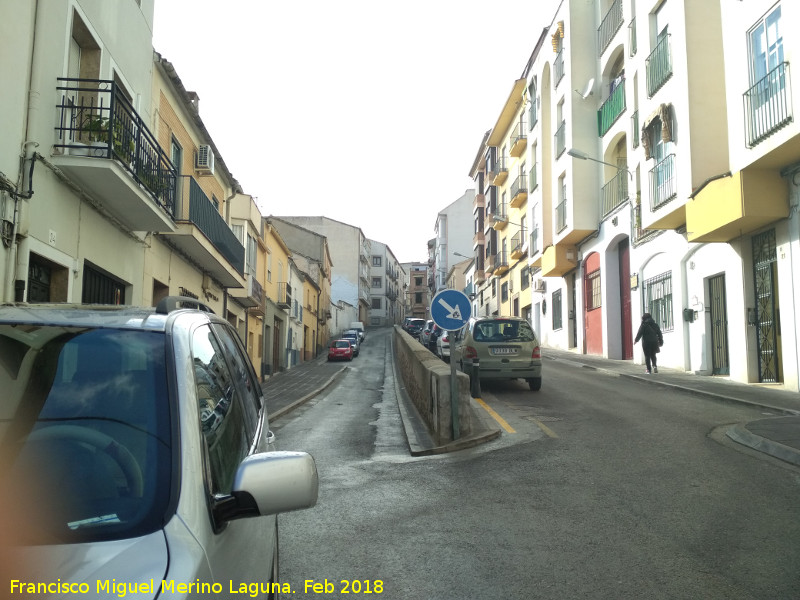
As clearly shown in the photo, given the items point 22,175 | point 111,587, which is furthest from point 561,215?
point 111,587

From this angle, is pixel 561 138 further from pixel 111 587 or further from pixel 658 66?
pixel 111 587

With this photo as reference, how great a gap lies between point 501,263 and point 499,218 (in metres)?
3.23

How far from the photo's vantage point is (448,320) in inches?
404

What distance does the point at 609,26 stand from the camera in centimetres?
2502

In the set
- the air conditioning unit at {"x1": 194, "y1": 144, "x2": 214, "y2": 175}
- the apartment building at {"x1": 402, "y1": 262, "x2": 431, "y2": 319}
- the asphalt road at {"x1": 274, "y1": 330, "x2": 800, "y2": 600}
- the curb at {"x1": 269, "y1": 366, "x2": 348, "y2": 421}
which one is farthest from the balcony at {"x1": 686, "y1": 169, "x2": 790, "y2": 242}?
the apartment building at {"x1": 402, "y1": 262, "x2": 431, "y2": 319}

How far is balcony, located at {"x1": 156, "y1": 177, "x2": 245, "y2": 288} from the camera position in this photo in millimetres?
14781

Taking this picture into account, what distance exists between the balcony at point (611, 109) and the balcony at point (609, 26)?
2.03 m

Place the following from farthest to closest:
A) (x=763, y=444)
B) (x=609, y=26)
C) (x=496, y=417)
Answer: (x=609, y=26), (x=496, y=417), (x=763, y=444)

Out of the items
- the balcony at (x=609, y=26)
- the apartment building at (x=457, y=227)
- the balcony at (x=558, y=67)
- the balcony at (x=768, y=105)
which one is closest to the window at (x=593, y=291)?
the balcony at (x=609, y=26)

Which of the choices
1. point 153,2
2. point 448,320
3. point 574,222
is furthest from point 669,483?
point 574,222

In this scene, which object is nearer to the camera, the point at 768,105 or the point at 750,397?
the point at 750,397

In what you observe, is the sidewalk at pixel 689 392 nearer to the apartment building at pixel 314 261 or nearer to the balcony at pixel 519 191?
the balcony at pixel 519 191

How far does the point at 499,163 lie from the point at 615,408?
117 feet

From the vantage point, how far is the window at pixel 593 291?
2630 centimetres
